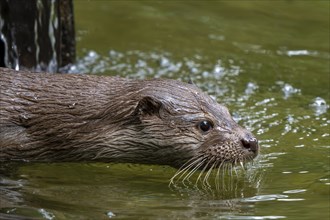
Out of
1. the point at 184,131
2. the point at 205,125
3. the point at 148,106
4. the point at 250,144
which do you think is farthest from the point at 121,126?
the point at 250,144

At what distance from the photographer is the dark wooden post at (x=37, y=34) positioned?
28.3 feet

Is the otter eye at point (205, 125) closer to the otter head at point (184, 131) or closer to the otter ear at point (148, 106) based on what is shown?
the otter head at point (184, 131)

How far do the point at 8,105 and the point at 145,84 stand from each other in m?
0.89

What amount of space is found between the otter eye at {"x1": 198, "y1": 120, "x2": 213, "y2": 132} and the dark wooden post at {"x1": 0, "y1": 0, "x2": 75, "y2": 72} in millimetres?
2228

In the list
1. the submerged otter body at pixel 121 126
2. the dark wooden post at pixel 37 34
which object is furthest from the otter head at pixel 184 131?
the dark wooden post at pixel 37 34

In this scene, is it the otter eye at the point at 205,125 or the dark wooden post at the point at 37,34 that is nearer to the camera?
the otter eye at the point at 205,125

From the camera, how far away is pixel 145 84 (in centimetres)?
711

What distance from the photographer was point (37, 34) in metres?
9.08

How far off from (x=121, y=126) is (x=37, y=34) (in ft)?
7.70

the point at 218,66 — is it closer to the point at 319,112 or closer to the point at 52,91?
the point at 319,112

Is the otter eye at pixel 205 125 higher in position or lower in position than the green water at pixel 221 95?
higher

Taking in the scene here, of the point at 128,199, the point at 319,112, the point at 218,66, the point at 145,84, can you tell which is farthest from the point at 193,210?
the point at 218,66

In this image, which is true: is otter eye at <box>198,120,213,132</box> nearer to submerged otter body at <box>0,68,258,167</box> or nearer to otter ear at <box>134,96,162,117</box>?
submerged otter body at <box>0,68,258,167</box>

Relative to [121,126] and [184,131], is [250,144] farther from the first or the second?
[121,126]
